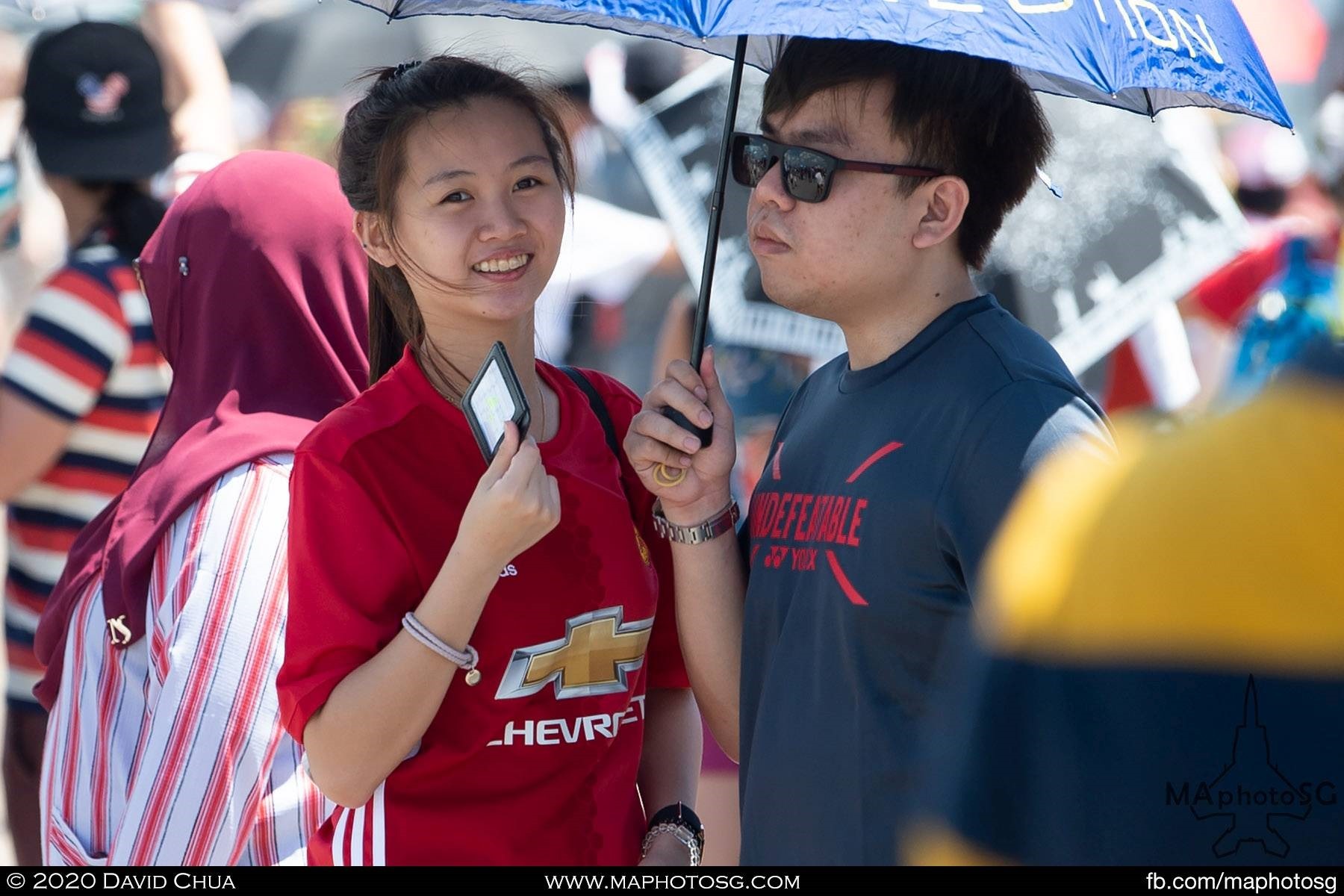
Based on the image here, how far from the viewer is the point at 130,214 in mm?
3883

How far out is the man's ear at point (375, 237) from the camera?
2.09 metres

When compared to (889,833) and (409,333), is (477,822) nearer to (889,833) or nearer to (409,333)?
(889,833)

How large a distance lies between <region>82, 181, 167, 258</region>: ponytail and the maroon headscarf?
153cm

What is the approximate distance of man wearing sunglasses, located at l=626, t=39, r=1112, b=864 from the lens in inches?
70.1

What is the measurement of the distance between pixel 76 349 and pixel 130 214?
1.57 ft

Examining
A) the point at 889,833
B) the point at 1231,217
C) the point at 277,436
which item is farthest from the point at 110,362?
the point at 1231,217

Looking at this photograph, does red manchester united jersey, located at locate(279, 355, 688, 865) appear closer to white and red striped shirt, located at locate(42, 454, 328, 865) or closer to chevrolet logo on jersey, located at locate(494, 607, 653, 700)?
chevrolet logo on jersey, located at locate(494, 607, 653, 700)

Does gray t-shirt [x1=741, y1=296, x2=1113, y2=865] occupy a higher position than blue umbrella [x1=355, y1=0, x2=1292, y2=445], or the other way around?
blue umbrella [x1=355, y1=0, x2=1292, y2=445]

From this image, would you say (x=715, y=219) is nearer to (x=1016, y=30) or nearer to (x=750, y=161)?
(x=750, y=161)

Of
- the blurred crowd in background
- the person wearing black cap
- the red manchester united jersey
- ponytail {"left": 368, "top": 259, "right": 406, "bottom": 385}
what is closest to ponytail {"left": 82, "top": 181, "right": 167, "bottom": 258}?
the person wearing black cap

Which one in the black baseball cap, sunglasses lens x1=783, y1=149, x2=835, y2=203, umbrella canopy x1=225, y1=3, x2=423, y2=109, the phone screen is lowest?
the phone screen

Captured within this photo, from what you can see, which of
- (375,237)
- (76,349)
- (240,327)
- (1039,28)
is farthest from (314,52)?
(1039,28)

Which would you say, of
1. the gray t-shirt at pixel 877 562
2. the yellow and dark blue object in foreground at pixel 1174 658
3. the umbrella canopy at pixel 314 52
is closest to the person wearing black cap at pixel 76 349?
the umbrella canopy at pixel 314 52

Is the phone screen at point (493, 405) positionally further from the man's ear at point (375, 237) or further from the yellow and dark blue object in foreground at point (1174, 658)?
the yellow and dark blue object in foreground at point (1174, 658)
